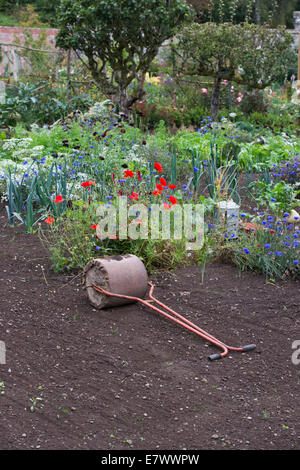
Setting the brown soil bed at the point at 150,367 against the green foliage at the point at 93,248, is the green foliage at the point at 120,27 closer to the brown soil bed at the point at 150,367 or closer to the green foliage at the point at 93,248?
the green foliage at the point at 93,248

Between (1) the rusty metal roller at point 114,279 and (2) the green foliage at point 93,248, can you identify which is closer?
(1) the rusty metal roller at point 114,279

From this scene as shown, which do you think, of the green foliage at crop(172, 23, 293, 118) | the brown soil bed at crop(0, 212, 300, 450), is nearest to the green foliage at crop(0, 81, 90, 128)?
the green foliage at crop(172, 23, 293, 118)

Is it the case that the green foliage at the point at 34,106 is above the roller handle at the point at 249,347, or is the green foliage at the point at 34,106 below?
above

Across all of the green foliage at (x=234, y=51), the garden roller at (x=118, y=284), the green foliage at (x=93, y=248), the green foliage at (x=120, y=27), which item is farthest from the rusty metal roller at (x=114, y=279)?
the green foliage at (x=234, y=51)

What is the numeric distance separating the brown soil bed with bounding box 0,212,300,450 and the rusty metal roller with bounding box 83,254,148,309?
0.25 feet

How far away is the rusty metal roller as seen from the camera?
333 centimetres

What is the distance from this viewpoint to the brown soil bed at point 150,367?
7.64 feet

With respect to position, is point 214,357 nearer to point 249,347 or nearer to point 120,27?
point 249,347

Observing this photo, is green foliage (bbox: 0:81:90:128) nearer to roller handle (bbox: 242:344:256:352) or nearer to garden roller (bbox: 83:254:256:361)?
garden roller (bbox: 83:254:256:361)

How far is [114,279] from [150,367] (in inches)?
27.4

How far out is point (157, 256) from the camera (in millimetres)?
3887

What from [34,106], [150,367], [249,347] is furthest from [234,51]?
[150,367]

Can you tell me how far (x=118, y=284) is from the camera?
11.0 ft

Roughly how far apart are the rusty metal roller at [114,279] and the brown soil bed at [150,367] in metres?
0.08
